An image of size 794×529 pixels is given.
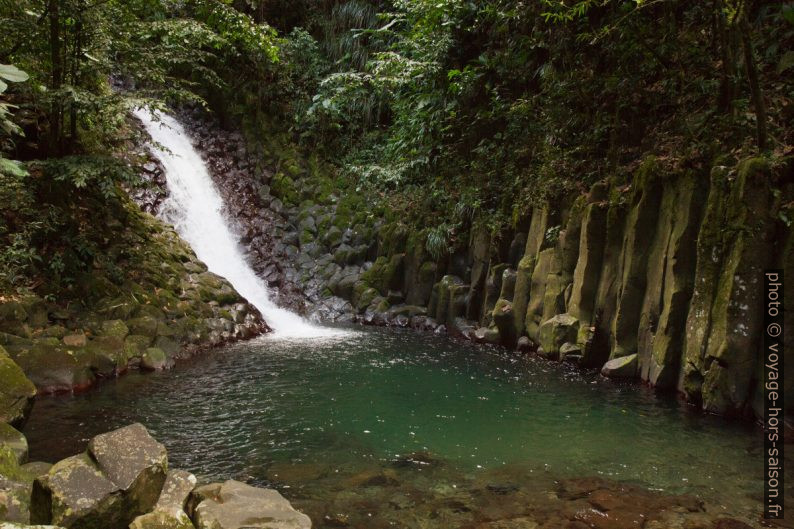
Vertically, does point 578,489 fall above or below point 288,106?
below

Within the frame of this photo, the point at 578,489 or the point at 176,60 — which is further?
the point at 176,60

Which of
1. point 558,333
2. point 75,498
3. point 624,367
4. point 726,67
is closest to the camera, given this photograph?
point 75,498

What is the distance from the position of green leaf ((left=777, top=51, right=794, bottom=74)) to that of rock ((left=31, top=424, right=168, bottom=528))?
9.09 metres

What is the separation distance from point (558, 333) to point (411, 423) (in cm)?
427

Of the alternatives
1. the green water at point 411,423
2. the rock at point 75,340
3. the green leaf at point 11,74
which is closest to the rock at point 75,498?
the green water at point 411,423

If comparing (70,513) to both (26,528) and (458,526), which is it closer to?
(26,528)

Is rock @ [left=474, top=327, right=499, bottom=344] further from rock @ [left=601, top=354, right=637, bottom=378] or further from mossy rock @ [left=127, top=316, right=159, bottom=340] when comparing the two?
mossy rock @ [left=127, top=316, right=159, bottom=340]

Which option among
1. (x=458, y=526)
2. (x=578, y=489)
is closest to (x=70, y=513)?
(x=458, y=526)

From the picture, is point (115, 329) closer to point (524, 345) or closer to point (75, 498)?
point (75, 498)

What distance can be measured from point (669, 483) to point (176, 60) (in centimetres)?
1085

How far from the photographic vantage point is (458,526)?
4586 mm

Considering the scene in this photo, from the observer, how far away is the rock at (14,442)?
473 centimetres

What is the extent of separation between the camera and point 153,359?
9258mm

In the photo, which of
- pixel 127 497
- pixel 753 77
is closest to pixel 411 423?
pixel 127 497
